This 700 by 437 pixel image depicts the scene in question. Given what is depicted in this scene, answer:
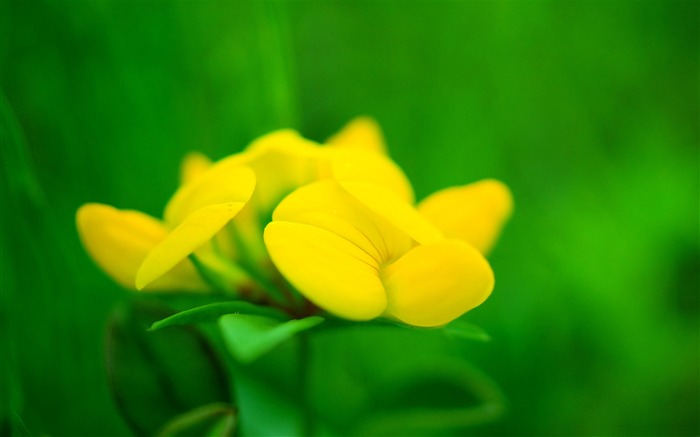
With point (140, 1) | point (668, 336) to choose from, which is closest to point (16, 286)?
point (140, 1)

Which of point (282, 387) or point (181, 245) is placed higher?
point (181, 245)

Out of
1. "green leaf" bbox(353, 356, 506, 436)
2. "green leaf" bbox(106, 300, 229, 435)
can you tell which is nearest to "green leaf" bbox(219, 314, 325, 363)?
"green leaf" bbox(106, 300, 229, 435)

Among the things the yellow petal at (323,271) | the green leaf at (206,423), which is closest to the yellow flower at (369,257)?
the yellow petal at (323,271)

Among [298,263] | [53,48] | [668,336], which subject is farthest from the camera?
[668,336]

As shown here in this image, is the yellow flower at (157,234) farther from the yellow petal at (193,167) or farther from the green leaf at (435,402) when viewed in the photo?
the green leaf at (435,402)

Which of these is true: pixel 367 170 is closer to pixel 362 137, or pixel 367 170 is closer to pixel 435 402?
pixel 362 137

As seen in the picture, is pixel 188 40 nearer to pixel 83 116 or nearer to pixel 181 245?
pixel 83 116
